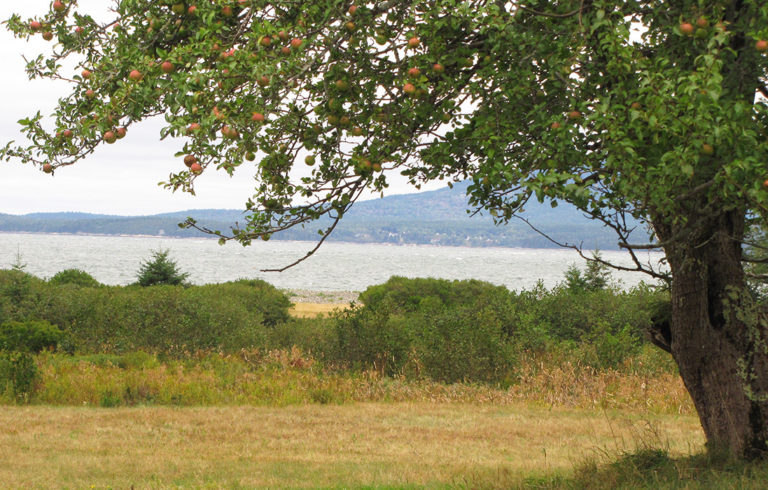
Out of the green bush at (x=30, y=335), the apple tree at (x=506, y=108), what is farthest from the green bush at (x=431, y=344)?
the apple tree at (x=506, y=108)

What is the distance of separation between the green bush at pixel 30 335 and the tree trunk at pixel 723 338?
46.7ft

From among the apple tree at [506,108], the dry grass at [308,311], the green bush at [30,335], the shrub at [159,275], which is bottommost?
the dry grass at [308,311]

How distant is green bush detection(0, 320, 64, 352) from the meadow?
5 cm

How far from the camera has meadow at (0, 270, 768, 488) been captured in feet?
25.9

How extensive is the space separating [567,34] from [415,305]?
83.3ft

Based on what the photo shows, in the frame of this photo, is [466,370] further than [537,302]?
No

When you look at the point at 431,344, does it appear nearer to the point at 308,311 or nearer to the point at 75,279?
the point at 75,279

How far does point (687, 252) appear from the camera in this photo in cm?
601

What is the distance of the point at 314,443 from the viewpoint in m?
9.93

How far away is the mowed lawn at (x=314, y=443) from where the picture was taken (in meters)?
7.84

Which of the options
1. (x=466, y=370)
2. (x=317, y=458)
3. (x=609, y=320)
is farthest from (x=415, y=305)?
(x=317, y=458)

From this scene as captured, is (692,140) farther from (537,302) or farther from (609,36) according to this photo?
(537,302)

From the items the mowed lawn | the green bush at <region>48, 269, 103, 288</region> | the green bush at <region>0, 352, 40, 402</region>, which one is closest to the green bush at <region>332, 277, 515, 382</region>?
the mowed lawn

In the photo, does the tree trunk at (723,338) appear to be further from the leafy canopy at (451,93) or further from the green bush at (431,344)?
the green bush at (431,344)
